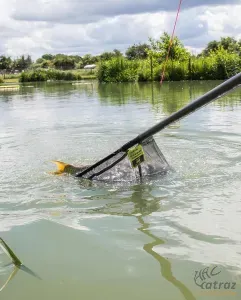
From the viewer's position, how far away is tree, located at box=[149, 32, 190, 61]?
43.5m

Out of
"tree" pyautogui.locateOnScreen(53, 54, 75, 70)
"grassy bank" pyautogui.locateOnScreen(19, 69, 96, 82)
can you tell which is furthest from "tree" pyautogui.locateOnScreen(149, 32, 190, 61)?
"tree" pyautogui.locateOnScreen(53, 54, 75, 70)

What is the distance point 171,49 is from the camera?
4356 cm

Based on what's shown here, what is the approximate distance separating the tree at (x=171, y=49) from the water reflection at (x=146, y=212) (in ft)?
129

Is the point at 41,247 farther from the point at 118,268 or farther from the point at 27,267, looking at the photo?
the point at 118,268

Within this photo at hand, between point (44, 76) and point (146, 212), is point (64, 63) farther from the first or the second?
point (146, 212)

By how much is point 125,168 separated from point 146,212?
1245mm

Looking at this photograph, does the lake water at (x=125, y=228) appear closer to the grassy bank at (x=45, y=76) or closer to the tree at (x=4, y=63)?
the grassy bank at (x=45, y=76)

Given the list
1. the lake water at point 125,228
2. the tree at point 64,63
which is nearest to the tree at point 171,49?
the lake water at point 125,228

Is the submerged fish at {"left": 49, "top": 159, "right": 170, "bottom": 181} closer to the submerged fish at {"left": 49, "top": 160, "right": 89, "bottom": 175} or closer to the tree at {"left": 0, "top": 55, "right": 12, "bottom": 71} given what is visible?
the submerged fish at {"left": 49, "top": 160, "right": 89, "bottom": 175}

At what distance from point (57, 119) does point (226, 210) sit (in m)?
9.56

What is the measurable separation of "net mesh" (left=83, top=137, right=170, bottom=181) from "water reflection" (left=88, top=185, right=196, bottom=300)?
0.94 feet

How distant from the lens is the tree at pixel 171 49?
43469 millimetres

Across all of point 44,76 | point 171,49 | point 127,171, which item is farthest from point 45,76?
point 127,171

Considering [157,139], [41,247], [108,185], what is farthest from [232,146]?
[41,247]
